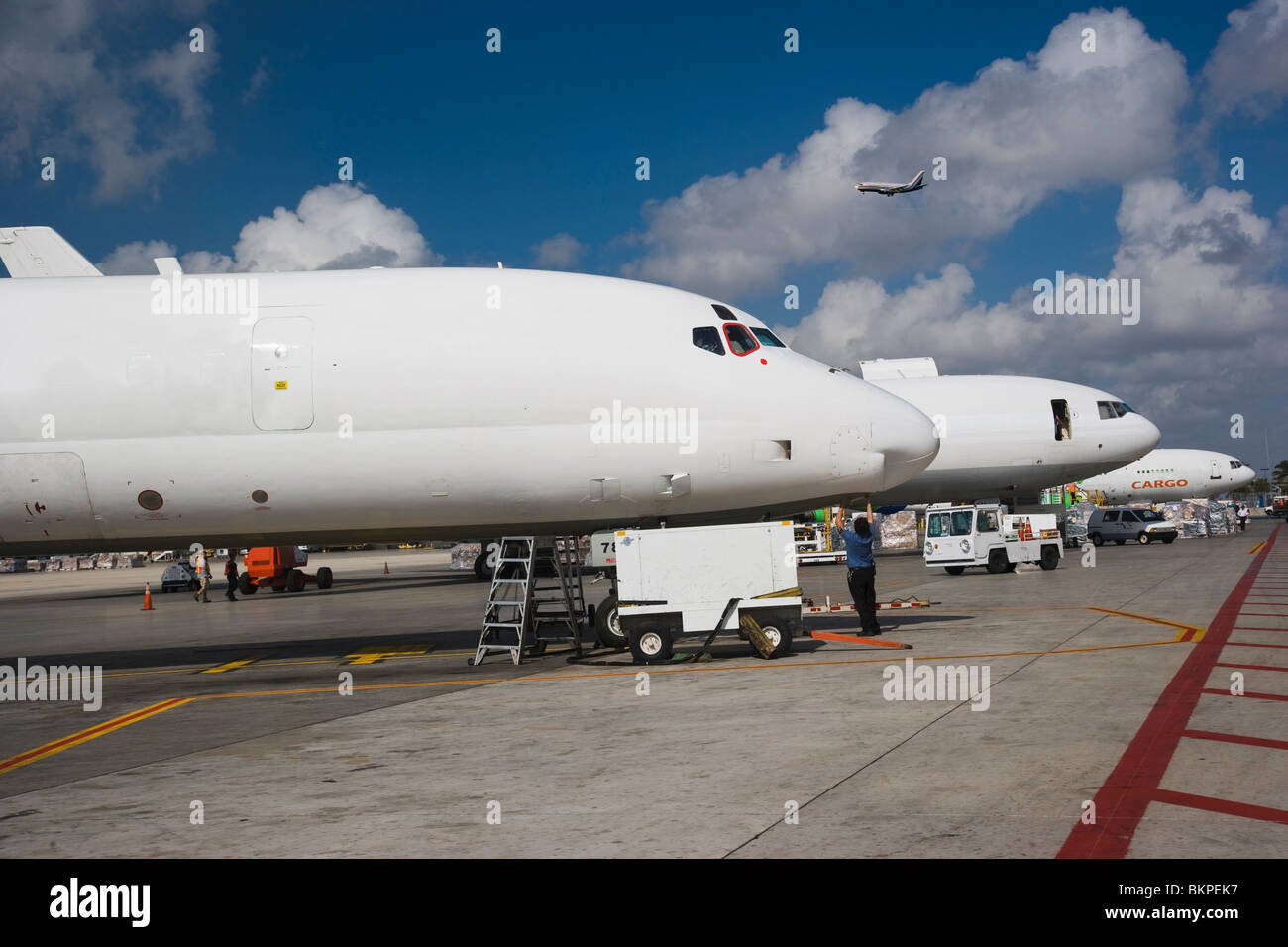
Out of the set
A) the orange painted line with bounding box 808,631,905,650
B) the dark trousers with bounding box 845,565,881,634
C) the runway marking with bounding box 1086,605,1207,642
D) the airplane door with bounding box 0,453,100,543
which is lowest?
the orange painted line with bounding box 808,631,905,650

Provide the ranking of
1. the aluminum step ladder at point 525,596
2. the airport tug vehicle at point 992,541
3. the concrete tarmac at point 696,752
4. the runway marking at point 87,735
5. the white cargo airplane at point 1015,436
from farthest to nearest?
the white cargo airplane at point 1015,436 < the airport tug vehicle at point 992,541 < the aluminum step ladder at point 525,596 < the runway marking at point 87,735 < the concrete tarmac at point 696,752

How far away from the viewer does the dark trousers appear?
1786 cm

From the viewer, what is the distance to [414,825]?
6965 mm

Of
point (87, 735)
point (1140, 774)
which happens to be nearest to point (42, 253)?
point (87, 735)

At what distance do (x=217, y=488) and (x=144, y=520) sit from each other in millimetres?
1391

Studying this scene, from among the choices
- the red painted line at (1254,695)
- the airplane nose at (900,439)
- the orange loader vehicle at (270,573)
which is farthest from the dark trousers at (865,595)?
the orange loader vehicle at (270,573)

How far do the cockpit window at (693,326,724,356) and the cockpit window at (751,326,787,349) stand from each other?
76 centimetres

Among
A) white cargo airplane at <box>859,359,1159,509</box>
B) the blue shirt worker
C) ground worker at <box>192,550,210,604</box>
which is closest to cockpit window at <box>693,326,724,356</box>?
the blue shirt worker

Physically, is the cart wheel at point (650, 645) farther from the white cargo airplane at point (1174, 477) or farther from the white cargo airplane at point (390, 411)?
the white cargo airplane at point (1174, 477)

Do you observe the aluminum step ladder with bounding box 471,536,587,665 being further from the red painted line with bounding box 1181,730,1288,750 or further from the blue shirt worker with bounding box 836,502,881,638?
the red painted line with bounding box 1181,730,1288,750

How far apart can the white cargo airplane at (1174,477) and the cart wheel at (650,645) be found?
7183cm

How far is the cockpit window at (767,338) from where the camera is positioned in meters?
16.4
